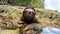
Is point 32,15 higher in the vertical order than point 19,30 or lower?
higher

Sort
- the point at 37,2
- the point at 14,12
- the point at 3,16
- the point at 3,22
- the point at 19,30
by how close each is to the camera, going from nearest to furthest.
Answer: the point at 19,30
the point at 3,22
the point at 3,16
the point at 14,12
the point at 37,2

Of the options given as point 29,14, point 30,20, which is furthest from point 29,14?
point 30,20

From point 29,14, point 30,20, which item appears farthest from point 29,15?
point 30,20

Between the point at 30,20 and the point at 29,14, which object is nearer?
the point at 29,14

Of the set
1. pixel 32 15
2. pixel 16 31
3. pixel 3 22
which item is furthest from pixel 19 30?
pixel 3 22

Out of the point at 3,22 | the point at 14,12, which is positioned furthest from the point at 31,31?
the point at 14,12

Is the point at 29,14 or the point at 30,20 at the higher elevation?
the point at 29,14

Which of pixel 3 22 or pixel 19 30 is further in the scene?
pixel 3 22

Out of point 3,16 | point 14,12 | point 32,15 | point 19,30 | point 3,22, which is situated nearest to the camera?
point 32,15

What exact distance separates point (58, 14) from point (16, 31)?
2.00m

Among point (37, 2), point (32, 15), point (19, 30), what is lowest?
point (37, 2)

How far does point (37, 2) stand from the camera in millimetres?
8148

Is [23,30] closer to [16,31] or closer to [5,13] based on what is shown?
[16,31]

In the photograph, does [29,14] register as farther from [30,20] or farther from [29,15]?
[30,20]
